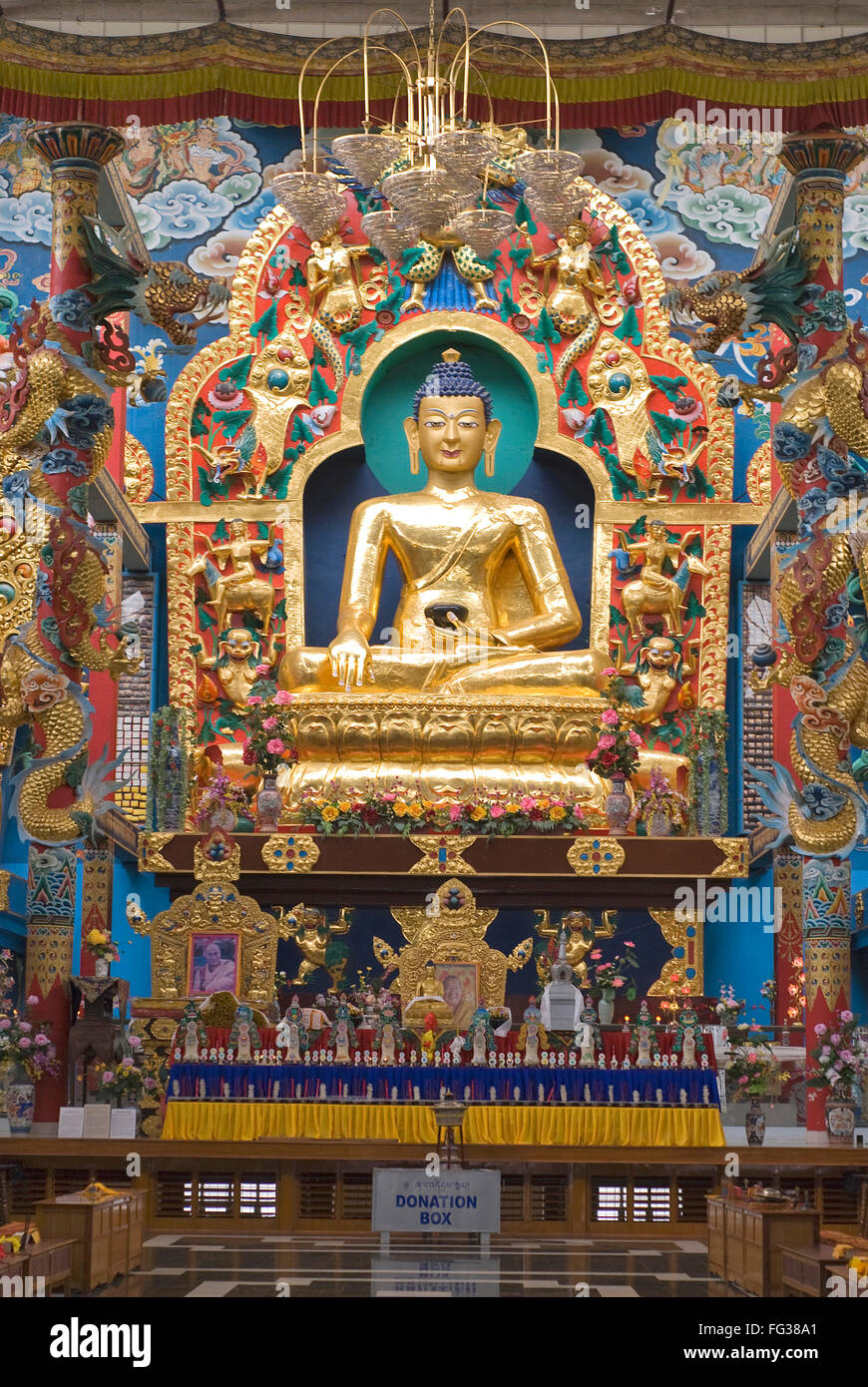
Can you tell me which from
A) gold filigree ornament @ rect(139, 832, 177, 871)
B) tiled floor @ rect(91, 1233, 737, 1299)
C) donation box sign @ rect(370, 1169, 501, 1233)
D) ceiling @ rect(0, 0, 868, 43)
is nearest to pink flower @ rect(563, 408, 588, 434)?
ceiling @ rect(0, 0, 868, 43)

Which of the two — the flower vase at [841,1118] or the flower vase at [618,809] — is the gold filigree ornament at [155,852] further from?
the flower vase at [841,1118]

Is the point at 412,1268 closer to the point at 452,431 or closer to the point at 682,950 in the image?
the point at 682,950

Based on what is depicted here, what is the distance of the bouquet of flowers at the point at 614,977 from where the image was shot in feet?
44.4

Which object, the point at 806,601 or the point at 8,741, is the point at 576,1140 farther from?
the point at 8,741

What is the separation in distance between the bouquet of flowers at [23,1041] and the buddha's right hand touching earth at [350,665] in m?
4.64

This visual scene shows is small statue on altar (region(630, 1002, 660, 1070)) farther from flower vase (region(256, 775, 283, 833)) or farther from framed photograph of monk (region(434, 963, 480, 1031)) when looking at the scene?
flower vase (region(256, 775, 283, 833))

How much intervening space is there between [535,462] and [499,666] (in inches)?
100

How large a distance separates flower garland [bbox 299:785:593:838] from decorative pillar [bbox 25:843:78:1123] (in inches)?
113

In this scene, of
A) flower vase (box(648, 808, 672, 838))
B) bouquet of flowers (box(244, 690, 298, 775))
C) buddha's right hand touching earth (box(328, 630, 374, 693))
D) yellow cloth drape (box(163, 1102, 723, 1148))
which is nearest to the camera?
yellow cloth drape (box(163, 1102, 723, 1148))

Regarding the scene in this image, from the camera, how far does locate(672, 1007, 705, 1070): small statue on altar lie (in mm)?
12086

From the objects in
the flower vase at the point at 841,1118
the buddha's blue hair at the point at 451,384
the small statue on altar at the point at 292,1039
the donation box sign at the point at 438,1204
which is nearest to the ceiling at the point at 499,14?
the buddha's blue hair at the point at 451,384

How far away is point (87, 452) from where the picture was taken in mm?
13375

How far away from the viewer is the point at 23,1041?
12.4 meters

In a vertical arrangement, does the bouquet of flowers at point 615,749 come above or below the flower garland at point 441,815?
above
